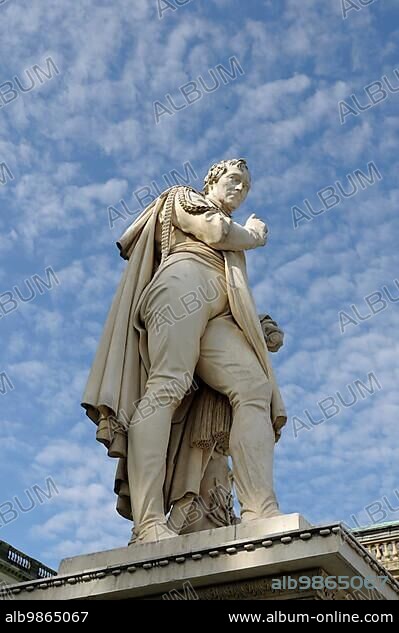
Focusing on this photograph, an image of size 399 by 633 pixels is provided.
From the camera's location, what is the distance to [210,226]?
29.2 ft

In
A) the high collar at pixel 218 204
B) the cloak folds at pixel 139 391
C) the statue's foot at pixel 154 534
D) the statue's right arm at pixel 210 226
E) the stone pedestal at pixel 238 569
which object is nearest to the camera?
the stone pedestal at pixel 238 569

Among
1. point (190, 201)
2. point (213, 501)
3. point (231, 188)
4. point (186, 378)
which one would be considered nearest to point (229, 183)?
point (231, 188)

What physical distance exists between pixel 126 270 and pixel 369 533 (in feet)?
47.9

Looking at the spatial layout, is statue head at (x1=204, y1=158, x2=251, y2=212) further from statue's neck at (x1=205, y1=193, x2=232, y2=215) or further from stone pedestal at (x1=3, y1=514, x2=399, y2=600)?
stone pedestal at (x1=3, y1=514, x2=399, y2=600)

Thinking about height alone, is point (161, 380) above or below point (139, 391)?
below

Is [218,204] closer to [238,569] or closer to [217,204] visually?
[217,204]
